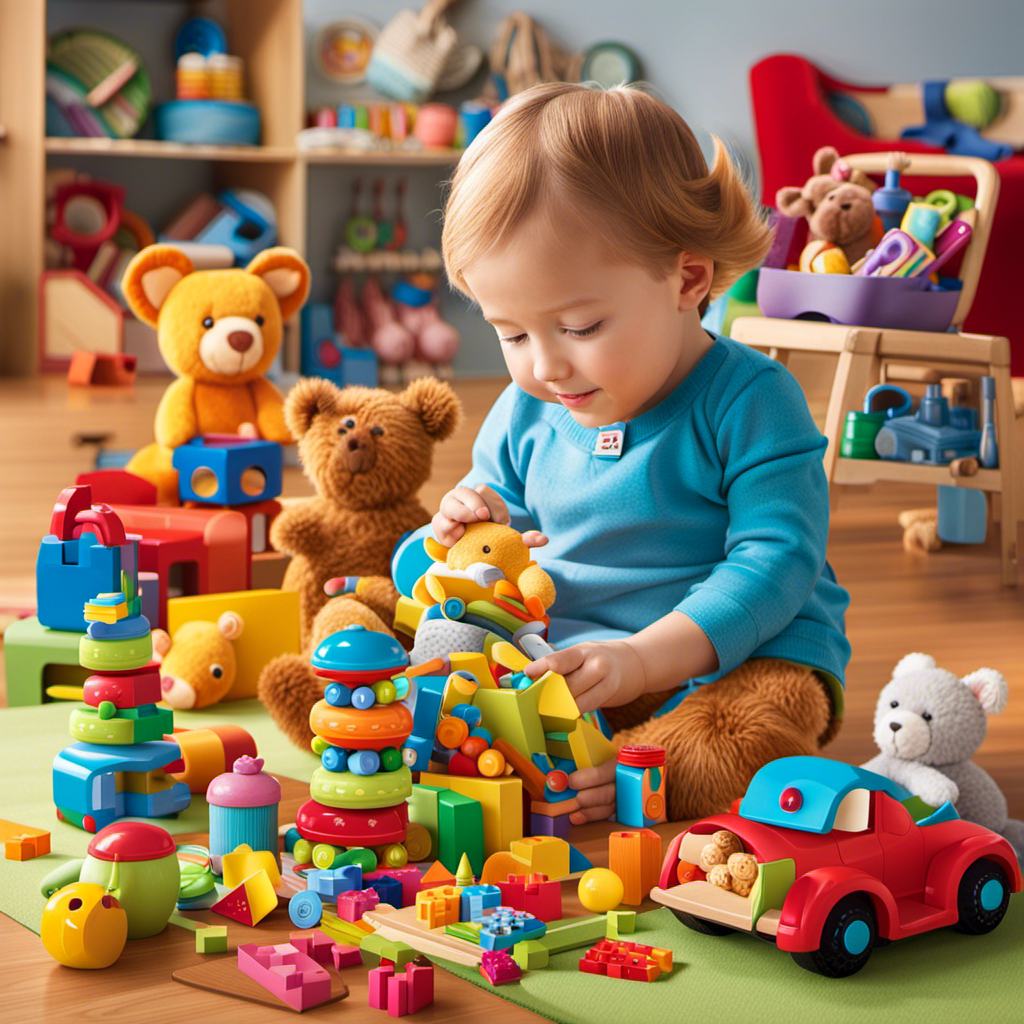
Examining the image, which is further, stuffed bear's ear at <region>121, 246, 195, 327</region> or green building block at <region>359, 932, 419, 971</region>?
stuffed bear's ear at <region>121, 246, 195, 327</region>

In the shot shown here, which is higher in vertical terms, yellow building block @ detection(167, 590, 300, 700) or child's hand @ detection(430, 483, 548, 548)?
child's hand @ detection(430, 483, 548, 548)

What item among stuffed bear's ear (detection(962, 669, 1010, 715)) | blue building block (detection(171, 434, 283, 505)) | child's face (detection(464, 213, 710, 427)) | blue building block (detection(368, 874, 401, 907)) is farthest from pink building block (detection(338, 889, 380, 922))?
blue building block (detection(171, 434, 283, 505))

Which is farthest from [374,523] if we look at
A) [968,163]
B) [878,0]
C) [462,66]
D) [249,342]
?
[878,0]

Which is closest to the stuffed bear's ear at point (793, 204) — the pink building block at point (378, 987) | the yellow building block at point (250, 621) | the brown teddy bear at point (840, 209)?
the brown teddy bear at point (840, 209)

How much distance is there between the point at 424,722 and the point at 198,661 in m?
0.37

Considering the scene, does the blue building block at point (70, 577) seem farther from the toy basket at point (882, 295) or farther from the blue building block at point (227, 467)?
the toy basket at point (882, 295)

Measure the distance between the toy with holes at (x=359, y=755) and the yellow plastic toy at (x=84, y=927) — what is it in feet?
0.43

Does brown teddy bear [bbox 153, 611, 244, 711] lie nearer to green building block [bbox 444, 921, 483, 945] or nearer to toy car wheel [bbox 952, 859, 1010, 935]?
green building block [bbox 444, 921, 483, 945]

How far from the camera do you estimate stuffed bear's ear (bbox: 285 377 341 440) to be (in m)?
1.24

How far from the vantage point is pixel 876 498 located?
2354 mm

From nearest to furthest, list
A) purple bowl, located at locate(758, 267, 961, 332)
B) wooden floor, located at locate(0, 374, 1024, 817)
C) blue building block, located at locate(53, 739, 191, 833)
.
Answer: blue building block, located at locate(53, 739, 191, 833) → wooden floor, located at locate(0, 374, 1024, 817) → purple bowl, located at locate(758, 267, 961, 332)

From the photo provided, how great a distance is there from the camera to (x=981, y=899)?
76 centimetres

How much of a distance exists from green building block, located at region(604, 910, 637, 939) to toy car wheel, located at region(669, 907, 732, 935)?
0.07 ft

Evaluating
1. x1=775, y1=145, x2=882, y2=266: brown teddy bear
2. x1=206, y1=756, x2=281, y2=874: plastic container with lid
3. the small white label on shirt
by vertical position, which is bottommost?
x1=206, y1=756, x2=281, y2=874: plastic container with lid
